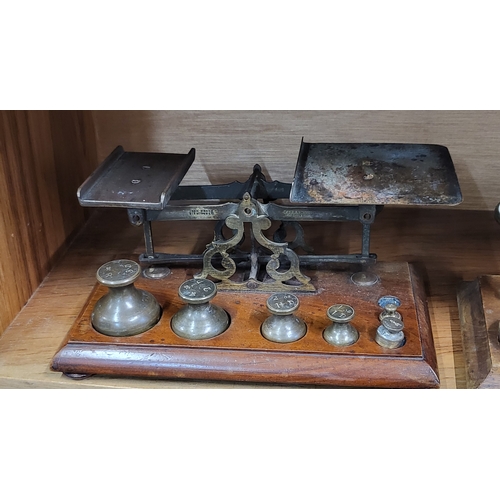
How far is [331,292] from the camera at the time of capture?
1.27 m

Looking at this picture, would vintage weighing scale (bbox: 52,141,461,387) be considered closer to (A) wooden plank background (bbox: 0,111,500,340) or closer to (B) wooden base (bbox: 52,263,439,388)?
(B) wooden base (bbox: 52,263,439,388)

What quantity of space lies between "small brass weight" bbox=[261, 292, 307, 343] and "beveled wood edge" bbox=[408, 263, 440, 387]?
0.20m

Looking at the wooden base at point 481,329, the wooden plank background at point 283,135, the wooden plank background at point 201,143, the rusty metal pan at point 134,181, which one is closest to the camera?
the wooden base at point 481,329

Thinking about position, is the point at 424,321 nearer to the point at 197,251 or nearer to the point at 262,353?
the point at 262,353

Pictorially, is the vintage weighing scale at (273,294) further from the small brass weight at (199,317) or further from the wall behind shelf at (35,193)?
the wall behind shelf at (35,193)

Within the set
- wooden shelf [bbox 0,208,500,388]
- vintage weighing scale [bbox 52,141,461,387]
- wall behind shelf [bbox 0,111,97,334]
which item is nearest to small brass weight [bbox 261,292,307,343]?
vintage weighing scale [bbox 52,141,461,387]

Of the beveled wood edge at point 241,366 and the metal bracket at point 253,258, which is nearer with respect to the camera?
the beveled wood edge at point 241,366

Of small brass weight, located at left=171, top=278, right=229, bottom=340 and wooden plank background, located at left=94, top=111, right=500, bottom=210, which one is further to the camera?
wooden plank background, located at left=94, top=111, right=500, bottom=210

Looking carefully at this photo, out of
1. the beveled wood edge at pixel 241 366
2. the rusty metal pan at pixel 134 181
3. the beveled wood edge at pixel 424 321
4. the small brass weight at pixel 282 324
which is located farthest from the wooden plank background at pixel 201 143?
the small brass weight at pixel 282 324

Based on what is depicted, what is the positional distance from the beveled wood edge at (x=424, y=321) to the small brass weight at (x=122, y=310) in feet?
1.52

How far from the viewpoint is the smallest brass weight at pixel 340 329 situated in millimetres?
1128

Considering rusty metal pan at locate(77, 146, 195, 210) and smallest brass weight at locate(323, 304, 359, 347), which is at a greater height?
rusty metal pan at locate(77, 146, 195, 210)

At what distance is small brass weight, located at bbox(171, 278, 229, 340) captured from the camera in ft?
3.78

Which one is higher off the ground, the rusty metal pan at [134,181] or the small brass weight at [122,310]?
the rusty metal pan at [134,181]
